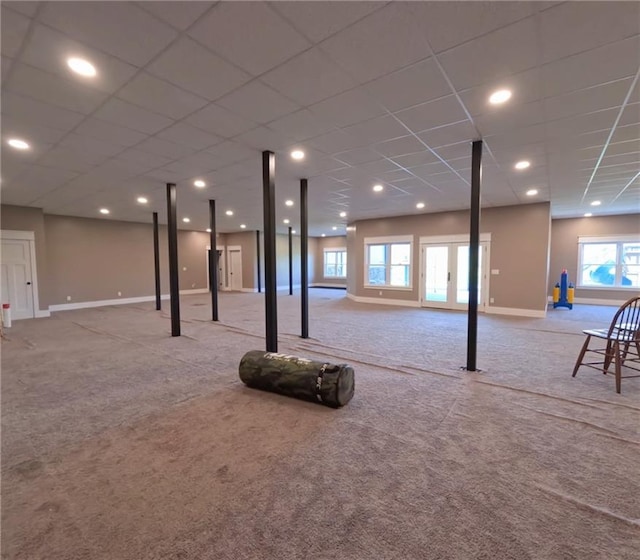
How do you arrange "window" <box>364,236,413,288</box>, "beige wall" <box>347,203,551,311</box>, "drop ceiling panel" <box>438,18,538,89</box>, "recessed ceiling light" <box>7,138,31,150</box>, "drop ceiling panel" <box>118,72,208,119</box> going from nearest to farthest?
"drop ceiling panel" <box>438,18,538,89</box> < "drop ceiling panel" <box>118,72,208,119</box> < "recessed ceiling light" <box>7,138,31,150</box> < "beige wall" <box>347,203,551,311</box> < "window" <box>364,236,413,288</box>

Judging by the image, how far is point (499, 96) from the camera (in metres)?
2.90

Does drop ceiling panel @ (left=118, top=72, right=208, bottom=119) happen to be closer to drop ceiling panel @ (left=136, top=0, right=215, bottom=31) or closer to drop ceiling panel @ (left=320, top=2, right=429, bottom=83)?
drop ceiling panel @ (left=136, top=0, right=215, bottom=31)

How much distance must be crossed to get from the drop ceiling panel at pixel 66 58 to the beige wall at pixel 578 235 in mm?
12720

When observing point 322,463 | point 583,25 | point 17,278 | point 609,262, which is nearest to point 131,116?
point 322,463

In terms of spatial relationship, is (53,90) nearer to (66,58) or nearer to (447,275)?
(66,58)

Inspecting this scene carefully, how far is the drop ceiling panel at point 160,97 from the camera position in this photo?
266 centimetres

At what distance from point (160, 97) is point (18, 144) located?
2592mm

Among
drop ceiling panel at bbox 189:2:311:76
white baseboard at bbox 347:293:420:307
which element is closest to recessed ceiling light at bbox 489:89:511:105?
drop ceiling panel at bbox 189:2:311:76

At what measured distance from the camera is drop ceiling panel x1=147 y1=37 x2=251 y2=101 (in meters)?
2.27

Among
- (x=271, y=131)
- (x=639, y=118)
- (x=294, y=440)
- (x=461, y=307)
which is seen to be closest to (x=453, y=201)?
(x=461, y=307)

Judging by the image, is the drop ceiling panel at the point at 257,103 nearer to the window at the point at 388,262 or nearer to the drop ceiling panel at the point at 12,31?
the drop ceiling panel at the point at 12,31

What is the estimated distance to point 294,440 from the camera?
2518 mm

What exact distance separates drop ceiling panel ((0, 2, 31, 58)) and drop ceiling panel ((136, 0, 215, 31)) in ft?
2.65

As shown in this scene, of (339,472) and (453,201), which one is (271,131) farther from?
(453,201)
